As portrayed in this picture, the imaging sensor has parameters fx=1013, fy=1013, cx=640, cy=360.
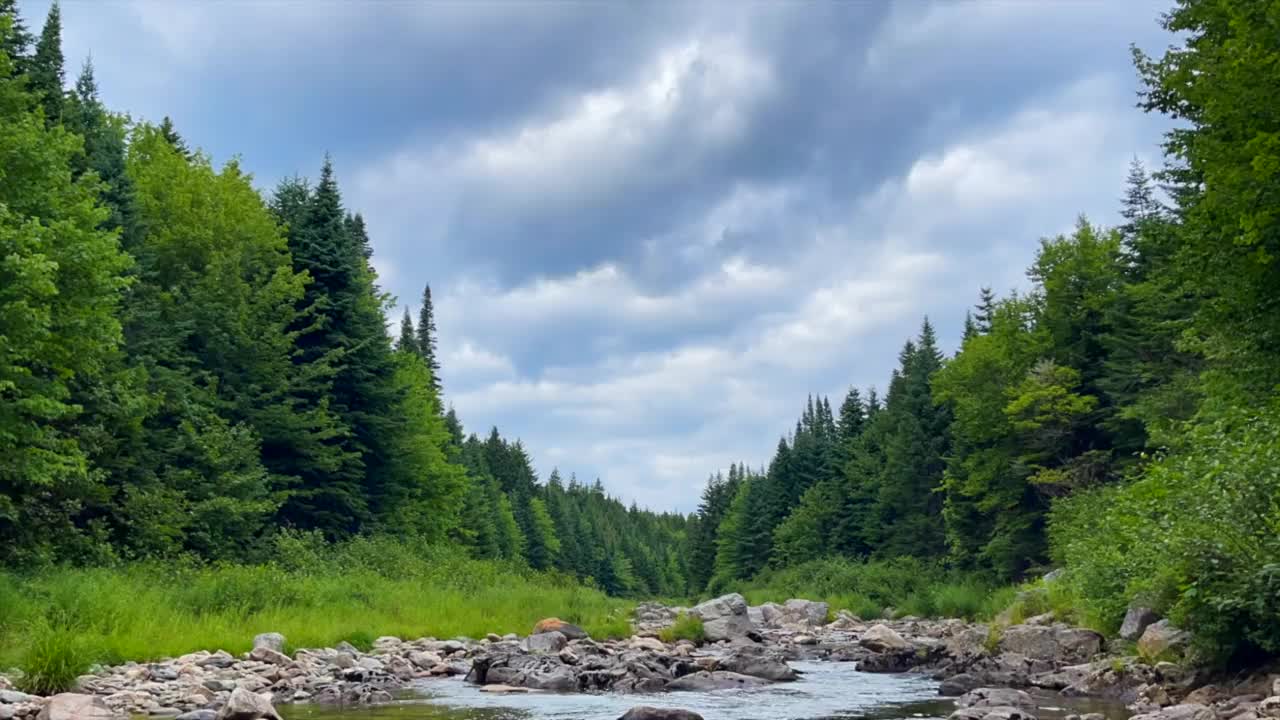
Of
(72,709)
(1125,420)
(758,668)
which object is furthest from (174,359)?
(1125,420)

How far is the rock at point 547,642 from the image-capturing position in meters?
22.2

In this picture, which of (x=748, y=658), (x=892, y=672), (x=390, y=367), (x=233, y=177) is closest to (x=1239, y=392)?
(x=892, y=672)

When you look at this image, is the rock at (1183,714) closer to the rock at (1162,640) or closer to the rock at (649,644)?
the rock at (1162,640)

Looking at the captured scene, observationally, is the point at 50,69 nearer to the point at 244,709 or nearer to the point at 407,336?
the point at 244,709

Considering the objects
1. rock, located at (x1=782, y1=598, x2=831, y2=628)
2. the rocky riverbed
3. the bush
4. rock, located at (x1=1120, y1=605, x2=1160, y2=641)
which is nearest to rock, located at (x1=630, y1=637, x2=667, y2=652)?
the rocky riverbed

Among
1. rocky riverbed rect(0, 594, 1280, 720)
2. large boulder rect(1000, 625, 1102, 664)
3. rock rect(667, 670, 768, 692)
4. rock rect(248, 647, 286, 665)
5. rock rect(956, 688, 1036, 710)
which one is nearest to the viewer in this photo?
rocky riverbed rect(0, 594, 1280, 720)

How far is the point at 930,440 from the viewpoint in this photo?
62.1 m

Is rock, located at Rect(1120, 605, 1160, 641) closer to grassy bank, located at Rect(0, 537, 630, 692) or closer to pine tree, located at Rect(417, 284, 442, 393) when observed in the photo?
grassy bank, located at Rect(0, 537, 630, 692)

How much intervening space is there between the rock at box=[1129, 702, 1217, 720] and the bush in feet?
3.53

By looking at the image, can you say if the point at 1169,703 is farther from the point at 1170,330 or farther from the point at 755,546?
the point at 755,546

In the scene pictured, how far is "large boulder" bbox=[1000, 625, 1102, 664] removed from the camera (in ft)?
62.3

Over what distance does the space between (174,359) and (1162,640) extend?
90.3ft

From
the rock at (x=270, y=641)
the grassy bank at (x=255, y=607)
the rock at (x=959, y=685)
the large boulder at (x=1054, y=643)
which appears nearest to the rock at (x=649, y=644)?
the grassy bank at (x=255, y=607)

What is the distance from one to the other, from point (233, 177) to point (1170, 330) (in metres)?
37.7
